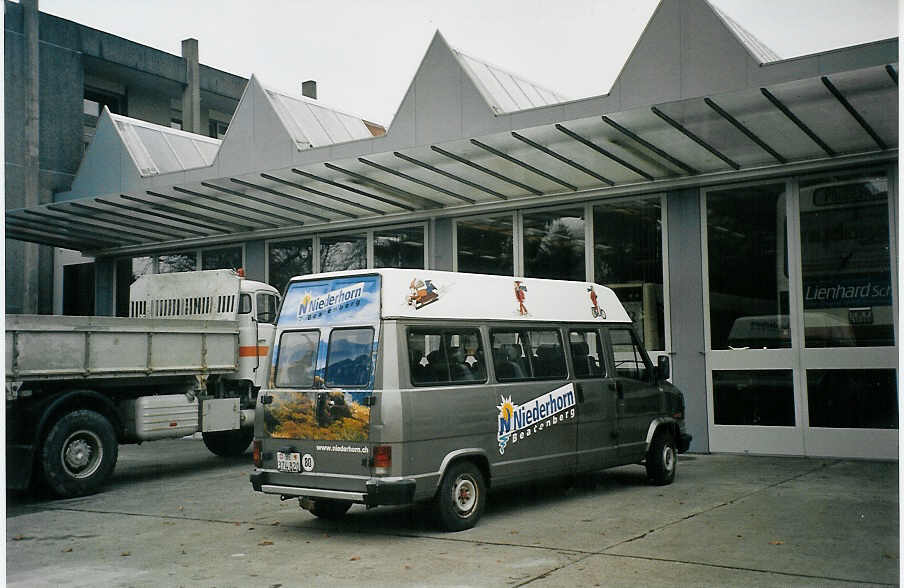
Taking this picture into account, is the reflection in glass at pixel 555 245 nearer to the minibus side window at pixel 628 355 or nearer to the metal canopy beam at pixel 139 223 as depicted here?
the minibus side window at pixel 628 355

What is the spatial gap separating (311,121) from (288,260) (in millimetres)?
3522

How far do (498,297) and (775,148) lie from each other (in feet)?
17.2

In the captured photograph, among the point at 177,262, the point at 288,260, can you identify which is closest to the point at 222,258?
the point at 177,262

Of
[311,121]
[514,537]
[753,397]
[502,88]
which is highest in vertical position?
[311,121]

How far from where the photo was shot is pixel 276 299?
14203 mm

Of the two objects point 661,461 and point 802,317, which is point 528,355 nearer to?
point 661,461

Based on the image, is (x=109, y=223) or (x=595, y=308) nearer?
(x=595, y=308)

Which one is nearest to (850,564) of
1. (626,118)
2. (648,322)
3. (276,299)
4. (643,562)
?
(643,562)

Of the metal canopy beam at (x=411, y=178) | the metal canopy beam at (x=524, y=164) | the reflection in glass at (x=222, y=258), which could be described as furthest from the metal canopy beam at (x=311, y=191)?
the metal canopy beam at (x=524, y=164)

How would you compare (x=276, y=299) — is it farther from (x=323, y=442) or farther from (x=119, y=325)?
(x=323, y=442)

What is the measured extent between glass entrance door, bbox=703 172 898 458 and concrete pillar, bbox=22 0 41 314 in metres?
9.36

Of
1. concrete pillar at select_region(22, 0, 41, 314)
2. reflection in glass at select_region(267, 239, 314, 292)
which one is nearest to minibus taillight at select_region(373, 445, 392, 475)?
concrete pillar at select_region(22, 0, 41, 314)

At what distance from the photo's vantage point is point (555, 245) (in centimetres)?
1517

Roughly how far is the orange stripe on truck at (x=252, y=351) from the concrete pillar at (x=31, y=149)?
482 cm
